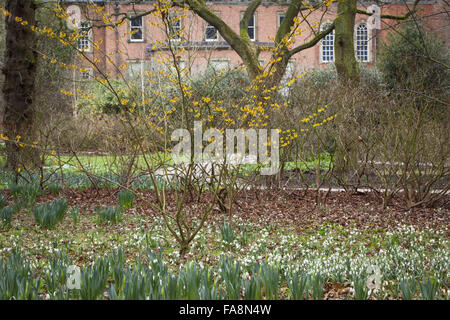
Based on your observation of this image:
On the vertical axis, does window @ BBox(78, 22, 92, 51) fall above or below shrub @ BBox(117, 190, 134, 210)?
above

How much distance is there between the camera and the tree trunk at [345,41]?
40.8 feet

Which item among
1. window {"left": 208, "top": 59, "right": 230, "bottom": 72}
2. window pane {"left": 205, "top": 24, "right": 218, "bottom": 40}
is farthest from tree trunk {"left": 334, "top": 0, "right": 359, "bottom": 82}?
window pane {"left": 205, "top": 24, "right": 218, "bottom": 40}

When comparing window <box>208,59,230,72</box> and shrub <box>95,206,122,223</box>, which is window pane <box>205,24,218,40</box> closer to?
window <box>208,59,230,72</box>

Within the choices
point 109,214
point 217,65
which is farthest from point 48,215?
point 217,65

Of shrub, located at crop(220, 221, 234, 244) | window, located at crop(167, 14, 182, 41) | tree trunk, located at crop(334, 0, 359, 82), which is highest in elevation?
tree trunk, located at crop(334, 0, 359, 82)

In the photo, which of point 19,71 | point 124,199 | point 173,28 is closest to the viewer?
point 173,28

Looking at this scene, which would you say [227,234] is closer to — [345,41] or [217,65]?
[345,41]

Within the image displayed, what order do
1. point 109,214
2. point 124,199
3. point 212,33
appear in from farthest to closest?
point 212,33 < point 124,199 < point 109,214

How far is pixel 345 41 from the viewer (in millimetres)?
12633

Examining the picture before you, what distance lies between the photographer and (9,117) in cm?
1010

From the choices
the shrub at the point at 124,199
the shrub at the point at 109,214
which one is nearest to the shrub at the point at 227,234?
the shrub at the point at 109,214

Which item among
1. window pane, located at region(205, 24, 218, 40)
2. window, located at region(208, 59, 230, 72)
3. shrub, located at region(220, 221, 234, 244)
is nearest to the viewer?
shrub, located at region(220, 221, 234, 244)

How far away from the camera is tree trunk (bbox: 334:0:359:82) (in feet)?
40.8
